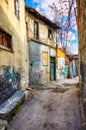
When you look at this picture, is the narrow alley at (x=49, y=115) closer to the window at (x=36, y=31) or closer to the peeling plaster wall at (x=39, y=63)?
the peeling plaster wall at (x=39, y=63)

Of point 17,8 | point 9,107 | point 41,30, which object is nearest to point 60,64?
point 41,30

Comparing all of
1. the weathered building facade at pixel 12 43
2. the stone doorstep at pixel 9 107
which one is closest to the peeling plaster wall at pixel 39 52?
the weathered building facade at pixel 12 43

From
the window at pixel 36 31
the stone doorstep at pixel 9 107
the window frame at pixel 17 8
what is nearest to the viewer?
the stone doorstep at pixel 9 107

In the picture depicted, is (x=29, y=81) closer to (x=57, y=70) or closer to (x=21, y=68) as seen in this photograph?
(x=21, y=68)

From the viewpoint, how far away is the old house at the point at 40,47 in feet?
51.3

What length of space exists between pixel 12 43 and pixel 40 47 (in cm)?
715

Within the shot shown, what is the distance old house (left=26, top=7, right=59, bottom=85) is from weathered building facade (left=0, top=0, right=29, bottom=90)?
2207mm

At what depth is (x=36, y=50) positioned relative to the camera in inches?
658

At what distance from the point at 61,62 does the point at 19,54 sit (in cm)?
1081

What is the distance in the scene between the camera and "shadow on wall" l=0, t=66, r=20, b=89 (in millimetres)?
8629

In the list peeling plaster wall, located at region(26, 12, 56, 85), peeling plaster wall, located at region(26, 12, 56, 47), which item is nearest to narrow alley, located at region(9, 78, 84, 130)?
peeling plaster wall, located at region(26, 12, 56, 85)

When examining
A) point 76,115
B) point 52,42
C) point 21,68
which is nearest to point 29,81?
point 21,68

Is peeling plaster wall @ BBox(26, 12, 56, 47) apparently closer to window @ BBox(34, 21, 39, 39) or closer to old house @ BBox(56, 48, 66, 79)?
window @ BBox(34, 21, 39, 39)

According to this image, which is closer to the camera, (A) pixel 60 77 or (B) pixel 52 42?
(B) pixel 52 42
